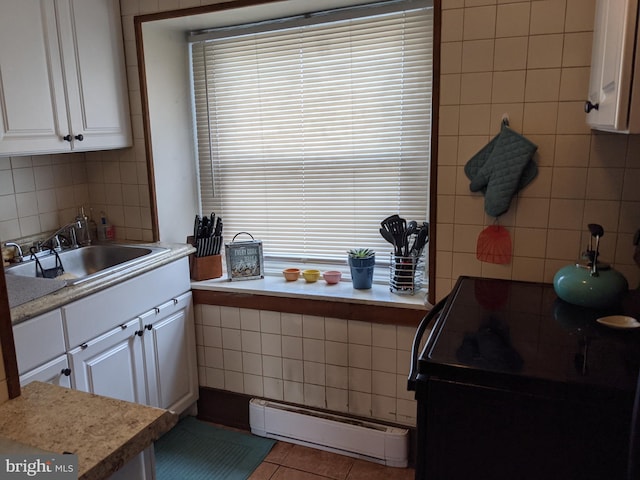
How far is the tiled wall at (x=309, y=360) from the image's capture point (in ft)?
7.38

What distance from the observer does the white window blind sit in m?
2.34

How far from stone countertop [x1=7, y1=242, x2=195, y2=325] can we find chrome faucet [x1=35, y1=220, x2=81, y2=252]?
1.60ft

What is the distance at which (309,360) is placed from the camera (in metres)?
2.39

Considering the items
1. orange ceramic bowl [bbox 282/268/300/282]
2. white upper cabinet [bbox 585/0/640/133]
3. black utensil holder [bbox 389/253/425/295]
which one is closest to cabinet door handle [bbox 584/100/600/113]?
white upper cabinet [bbox 585/0/640/133]

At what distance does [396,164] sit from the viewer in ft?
7.91

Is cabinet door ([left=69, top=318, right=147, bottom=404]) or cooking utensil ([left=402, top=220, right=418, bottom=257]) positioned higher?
cooking utensil ([left=402, top=220, right=418, bottom=257])

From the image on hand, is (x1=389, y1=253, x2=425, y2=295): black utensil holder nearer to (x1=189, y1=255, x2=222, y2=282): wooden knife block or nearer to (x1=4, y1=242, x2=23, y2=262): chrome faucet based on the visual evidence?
(x1=189, y1=255, x2=222, y2=282): wooden knife block

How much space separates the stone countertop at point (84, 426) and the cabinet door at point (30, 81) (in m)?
1.26

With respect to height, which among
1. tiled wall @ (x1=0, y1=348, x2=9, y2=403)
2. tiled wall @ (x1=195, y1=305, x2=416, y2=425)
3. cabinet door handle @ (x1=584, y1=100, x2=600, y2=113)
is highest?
cabinet door handle @ (x1=584, y1=100, x2=600, y2=113)

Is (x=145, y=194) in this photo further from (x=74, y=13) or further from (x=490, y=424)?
(x=490, y=424)

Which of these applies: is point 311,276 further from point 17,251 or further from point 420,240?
point 17,251

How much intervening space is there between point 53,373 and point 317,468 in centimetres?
115

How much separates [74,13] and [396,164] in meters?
1.53

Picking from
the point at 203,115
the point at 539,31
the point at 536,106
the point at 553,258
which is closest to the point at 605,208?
the point at 553,258
